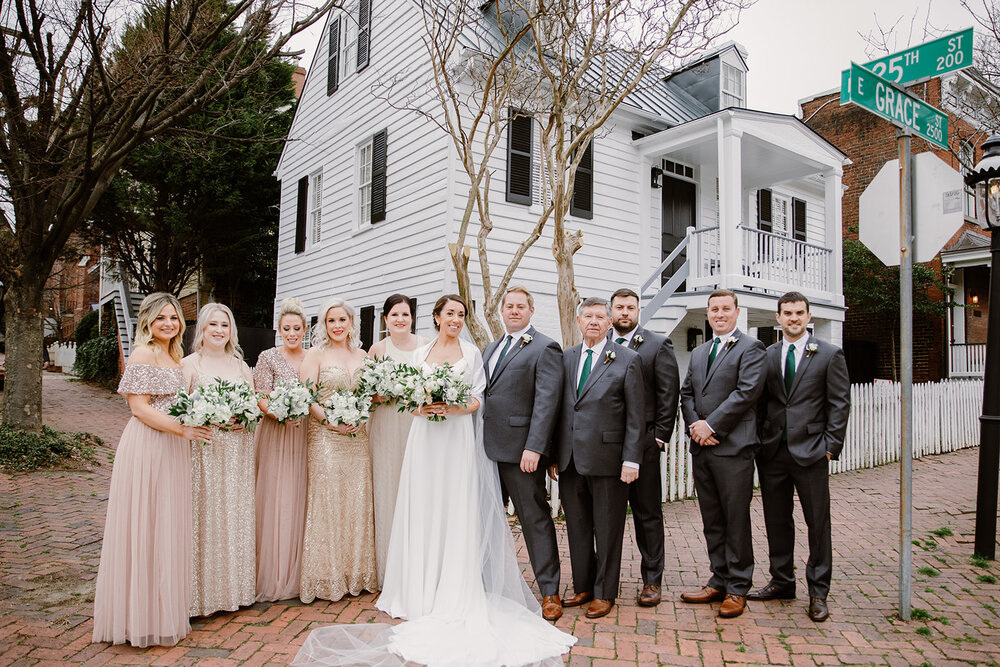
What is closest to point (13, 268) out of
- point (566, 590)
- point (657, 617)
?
point (566, 590)

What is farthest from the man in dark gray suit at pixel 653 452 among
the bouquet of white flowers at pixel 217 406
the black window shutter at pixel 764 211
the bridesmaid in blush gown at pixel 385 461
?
the black window shutter at pixel 764 211

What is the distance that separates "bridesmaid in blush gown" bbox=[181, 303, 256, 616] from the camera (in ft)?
14.4

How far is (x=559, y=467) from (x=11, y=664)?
339 cm

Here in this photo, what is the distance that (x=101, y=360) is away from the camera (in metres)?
21.8

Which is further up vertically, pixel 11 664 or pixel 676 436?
pixel 676 436

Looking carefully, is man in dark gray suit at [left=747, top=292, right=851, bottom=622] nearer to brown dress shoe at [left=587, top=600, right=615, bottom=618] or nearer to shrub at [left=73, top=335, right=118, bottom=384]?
brown dress shoe at [left=587, top=600, right=615, bottom=618]

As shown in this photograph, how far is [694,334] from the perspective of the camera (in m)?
13.5

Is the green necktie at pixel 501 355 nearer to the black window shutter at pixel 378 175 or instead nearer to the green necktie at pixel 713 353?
the green necktie at pixel 713 353

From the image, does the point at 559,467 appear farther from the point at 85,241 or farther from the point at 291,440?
the point at 85,241

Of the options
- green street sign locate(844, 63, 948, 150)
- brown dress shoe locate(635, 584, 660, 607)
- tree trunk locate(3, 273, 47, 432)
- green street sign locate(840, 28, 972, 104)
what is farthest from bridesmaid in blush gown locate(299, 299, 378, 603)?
tree trunk locate(3, 273, 47, 432)

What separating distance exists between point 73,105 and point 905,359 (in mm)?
9541

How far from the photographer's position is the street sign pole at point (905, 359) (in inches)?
171

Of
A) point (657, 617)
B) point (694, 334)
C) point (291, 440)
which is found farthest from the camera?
point (694, 334)

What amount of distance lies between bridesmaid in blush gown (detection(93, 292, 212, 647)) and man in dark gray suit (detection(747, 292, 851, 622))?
3780 mm
